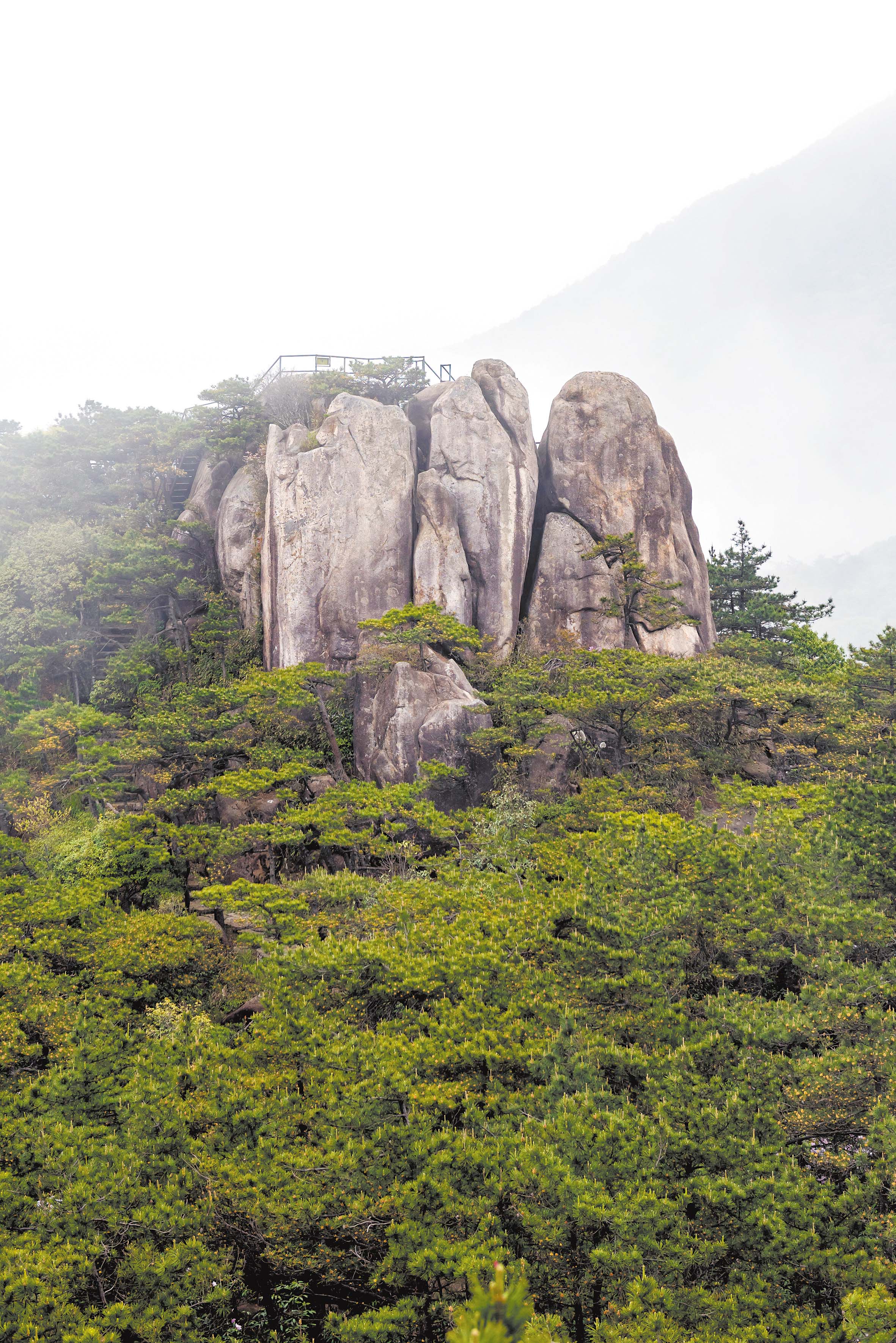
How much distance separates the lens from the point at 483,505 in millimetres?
31312

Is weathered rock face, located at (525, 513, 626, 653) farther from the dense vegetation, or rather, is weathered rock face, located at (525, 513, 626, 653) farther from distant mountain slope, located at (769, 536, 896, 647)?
distant mountain slope, located at (769, 536, 896, 647)

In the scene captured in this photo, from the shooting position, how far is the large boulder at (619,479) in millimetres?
32781

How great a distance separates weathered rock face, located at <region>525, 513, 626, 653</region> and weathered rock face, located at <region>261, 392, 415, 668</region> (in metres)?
5.65

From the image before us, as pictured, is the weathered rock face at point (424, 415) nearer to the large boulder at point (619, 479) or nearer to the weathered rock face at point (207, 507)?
the large boulder at point (619, 479)

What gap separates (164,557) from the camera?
31.2 m

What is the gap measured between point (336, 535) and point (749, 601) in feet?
67.0

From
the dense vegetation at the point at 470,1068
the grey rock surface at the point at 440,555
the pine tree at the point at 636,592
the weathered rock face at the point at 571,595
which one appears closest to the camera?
the dense vegetation at the point at 470,1068

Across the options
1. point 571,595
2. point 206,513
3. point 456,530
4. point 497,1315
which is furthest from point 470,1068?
point 206,513

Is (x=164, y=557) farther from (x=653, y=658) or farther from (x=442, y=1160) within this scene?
(x=442, y=1160)

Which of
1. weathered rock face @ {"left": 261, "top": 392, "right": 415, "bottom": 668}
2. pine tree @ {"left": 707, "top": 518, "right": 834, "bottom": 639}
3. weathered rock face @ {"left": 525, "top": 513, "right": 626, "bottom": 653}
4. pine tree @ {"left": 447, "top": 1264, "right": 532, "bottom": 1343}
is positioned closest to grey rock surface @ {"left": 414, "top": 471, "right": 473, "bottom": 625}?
weathered rock face @ {"left": 261, "top": 392, "right": 415, "bottom": 668}

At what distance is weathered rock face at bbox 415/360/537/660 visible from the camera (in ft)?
98.7

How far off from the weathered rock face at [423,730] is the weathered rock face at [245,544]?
973cm

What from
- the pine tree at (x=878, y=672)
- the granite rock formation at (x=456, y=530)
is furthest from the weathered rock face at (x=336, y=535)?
the pine tree at (x=878, y=672)

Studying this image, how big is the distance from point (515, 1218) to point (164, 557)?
2675 centimetres
